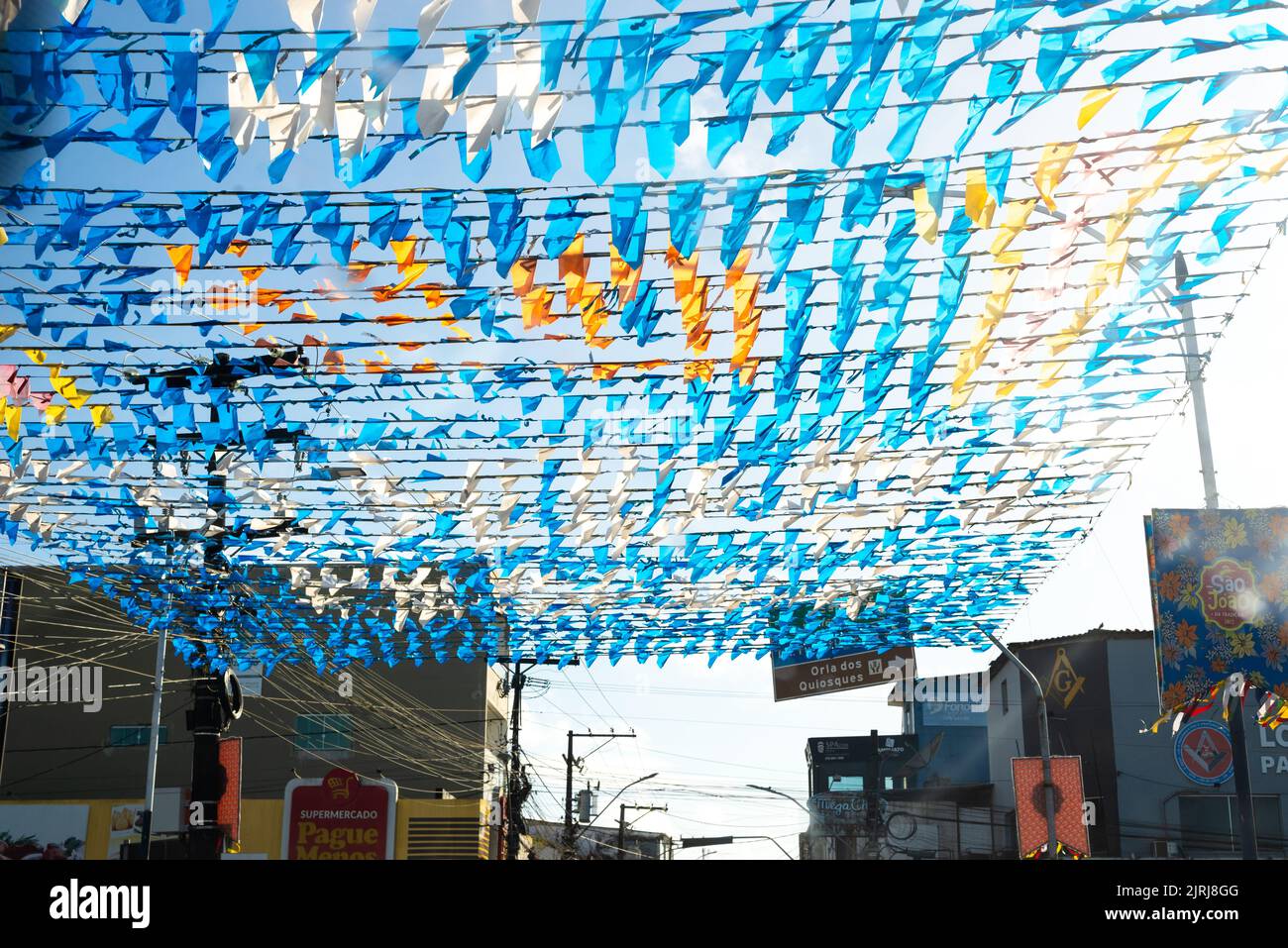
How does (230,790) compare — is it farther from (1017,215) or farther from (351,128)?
(1017,215)

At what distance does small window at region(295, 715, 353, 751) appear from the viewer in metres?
38.9

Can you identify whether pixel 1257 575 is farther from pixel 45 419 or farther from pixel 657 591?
pixel 45 419

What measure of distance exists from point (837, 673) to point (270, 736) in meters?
21.7

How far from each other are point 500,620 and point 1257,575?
35.1 feet

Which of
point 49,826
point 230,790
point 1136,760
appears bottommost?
point 49,826

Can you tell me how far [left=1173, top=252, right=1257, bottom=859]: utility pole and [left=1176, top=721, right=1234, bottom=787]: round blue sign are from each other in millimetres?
25515

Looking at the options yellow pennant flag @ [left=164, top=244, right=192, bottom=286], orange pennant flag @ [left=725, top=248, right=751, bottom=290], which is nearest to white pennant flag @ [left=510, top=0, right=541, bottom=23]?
orange pennant flag @ [left=725, top=248, right=751, bottom=290]

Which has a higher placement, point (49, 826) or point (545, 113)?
point (545, 113)

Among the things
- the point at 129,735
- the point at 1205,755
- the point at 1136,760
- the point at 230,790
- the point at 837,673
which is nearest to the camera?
the point at 230,790

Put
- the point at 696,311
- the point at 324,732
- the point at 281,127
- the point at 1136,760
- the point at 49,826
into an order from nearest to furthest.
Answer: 1. the point at 281,127
2. the point at 696,311
3. the point at 49,826
4. the point at 324,732
5. the point at 1136,760

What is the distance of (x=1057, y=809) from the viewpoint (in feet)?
70.1

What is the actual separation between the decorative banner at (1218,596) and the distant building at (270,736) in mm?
26469

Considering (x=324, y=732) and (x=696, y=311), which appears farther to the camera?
(x=324, y=732)

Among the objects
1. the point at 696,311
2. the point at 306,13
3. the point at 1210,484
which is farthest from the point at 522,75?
the point at 1210,484
